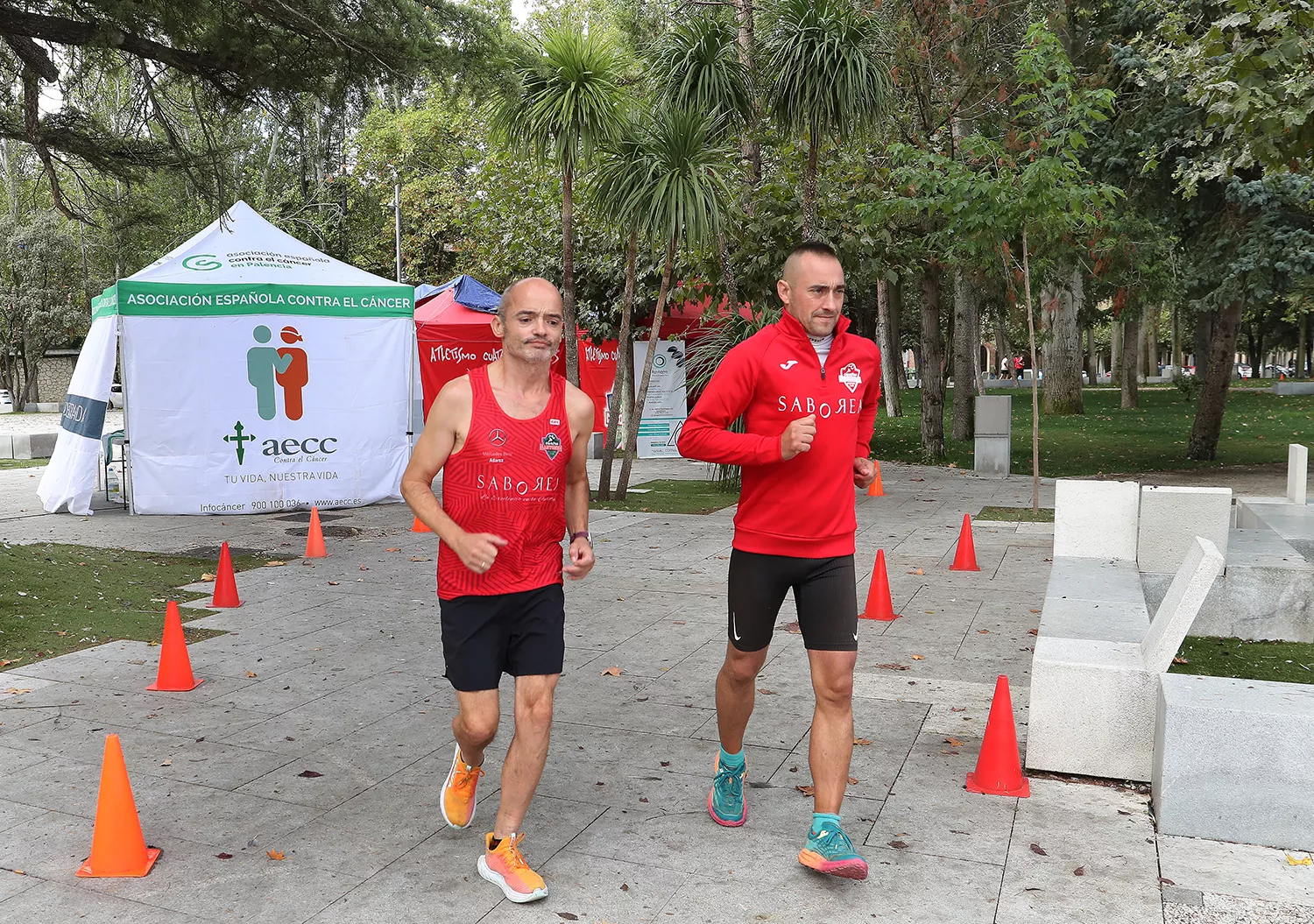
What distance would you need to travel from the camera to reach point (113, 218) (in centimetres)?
1059

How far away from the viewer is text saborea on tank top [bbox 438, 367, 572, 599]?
3557 millimetres

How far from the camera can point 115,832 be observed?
12.1 feet

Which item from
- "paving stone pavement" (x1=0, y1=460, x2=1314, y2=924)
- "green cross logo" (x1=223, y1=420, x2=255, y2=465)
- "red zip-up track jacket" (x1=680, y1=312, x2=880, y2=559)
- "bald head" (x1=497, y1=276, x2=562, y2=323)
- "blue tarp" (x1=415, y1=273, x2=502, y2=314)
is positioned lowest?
"paving stone pavement" (x1=0, y1=460, x2=1314, y2=924)

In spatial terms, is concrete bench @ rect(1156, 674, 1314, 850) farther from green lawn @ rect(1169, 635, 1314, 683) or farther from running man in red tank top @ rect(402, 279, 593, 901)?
running man in red tank top @ rect(402, 279, 593, 901)

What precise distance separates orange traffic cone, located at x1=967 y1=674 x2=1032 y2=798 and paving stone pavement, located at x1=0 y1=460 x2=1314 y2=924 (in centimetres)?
9

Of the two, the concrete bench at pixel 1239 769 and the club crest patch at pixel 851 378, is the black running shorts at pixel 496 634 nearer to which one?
the club crest patch at pixel 851 378

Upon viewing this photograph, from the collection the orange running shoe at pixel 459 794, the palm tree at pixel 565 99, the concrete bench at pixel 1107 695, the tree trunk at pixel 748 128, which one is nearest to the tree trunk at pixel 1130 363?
the tree trunk at pixel 748 128

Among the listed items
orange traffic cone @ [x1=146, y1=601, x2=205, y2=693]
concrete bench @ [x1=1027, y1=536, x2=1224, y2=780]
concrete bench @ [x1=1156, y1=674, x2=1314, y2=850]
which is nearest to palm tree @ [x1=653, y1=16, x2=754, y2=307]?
orange traffic cone @ [x1=146, y1=601, x2=205, y2=693]

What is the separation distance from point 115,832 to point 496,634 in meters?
1.43

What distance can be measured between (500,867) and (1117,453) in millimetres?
18543

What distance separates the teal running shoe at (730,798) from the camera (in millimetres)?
4090

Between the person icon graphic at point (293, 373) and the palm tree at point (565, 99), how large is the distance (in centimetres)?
356

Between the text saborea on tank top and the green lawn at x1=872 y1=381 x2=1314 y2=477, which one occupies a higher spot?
the text saborea on tank top

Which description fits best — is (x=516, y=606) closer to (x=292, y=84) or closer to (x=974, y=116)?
(x=292, y=84)
